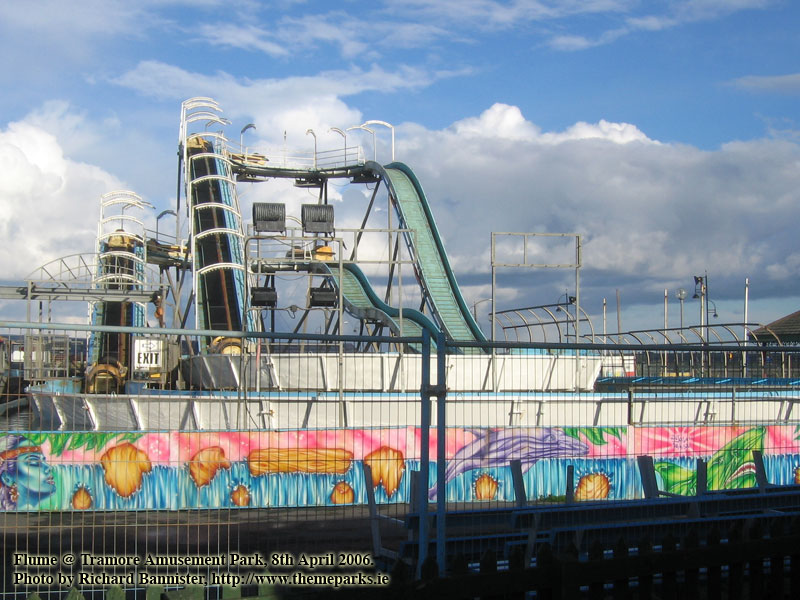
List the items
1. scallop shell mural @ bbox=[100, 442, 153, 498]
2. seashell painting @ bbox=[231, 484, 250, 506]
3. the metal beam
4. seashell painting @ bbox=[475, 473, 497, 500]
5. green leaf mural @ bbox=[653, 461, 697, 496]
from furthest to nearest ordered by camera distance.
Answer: the metal beam
green leaf mural @ bbox=[653, 461, 697, 496]
seashell painting @ bbox=[475, 473, 497, 500]
seashell painting @ bbox=[231, 484, 250, 506]
scallop shell mural @ bbox=[100, 442, 153, 498]

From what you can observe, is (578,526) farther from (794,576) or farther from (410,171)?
(410,171)

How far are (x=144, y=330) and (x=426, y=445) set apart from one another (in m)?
2.15

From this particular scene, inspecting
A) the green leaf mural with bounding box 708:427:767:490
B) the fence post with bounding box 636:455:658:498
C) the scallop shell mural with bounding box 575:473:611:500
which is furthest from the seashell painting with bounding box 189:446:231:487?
the green leaf mural with bounding box 708:427:767:490

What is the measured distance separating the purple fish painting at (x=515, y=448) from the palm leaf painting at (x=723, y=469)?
135 cm

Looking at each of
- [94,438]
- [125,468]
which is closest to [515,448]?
[125,468]

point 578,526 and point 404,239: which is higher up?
point 404,239

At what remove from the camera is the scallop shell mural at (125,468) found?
25.2ft

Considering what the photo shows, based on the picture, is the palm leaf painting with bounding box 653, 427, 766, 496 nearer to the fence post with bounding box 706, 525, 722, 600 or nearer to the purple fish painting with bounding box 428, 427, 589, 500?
the purple fish painting with bounding box 428, 427, 589, 500

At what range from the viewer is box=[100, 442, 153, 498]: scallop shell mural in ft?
25.2

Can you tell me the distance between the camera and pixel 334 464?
10227 millimetres

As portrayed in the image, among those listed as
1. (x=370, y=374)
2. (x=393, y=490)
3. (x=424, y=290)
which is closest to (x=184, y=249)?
(x=424, y=290)

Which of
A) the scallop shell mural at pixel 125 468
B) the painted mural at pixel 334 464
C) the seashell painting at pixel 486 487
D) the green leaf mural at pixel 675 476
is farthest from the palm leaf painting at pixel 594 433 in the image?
the scallop shell mural at pixel 125 468

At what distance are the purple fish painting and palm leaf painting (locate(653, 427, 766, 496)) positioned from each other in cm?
135

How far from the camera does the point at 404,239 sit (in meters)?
32.1
